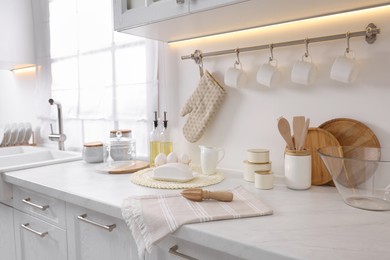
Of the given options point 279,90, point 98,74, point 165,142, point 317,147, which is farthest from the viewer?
point 98,74

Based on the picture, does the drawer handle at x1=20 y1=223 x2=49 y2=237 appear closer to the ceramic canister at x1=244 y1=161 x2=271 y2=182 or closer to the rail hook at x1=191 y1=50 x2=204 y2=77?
the ceramic canister at x1=244 y1=161 x2=271 y2=182

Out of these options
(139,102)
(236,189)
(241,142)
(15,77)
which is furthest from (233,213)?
(15,77)

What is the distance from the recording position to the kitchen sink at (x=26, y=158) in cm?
148

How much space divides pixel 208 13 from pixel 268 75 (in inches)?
13.3

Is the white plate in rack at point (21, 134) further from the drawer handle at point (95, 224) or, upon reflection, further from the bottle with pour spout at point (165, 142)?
the drawer handle at point (95, 224)

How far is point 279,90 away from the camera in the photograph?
4.26ft

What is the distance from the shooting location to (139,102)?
1789mm

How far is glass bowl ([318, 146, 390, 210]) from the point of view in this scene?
92 cm


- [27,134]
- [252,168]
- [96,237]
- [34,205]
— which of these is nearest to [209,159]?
[252,168]

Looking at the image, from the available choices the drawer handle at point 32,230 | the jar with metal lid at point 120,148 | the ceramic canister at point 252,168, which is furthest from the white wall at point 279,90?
the drawer handle at point 32,230

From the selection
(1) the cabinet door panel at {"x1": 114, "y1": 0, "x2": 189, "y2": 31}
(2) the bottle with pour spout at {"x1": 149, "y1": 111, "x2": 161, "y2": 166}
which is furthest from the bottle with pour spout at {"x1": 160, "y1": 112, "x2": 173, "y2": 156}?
(1) the cabinet door panel at {"x1": 114, "y1": 0, "x2": 189, "y2": 31}

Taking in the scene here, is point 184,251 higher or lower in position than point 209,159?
lower

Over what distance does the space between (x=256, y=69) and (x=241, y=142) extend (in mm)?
335

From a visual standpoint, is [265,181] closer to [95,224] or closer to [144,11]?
[95,224]
